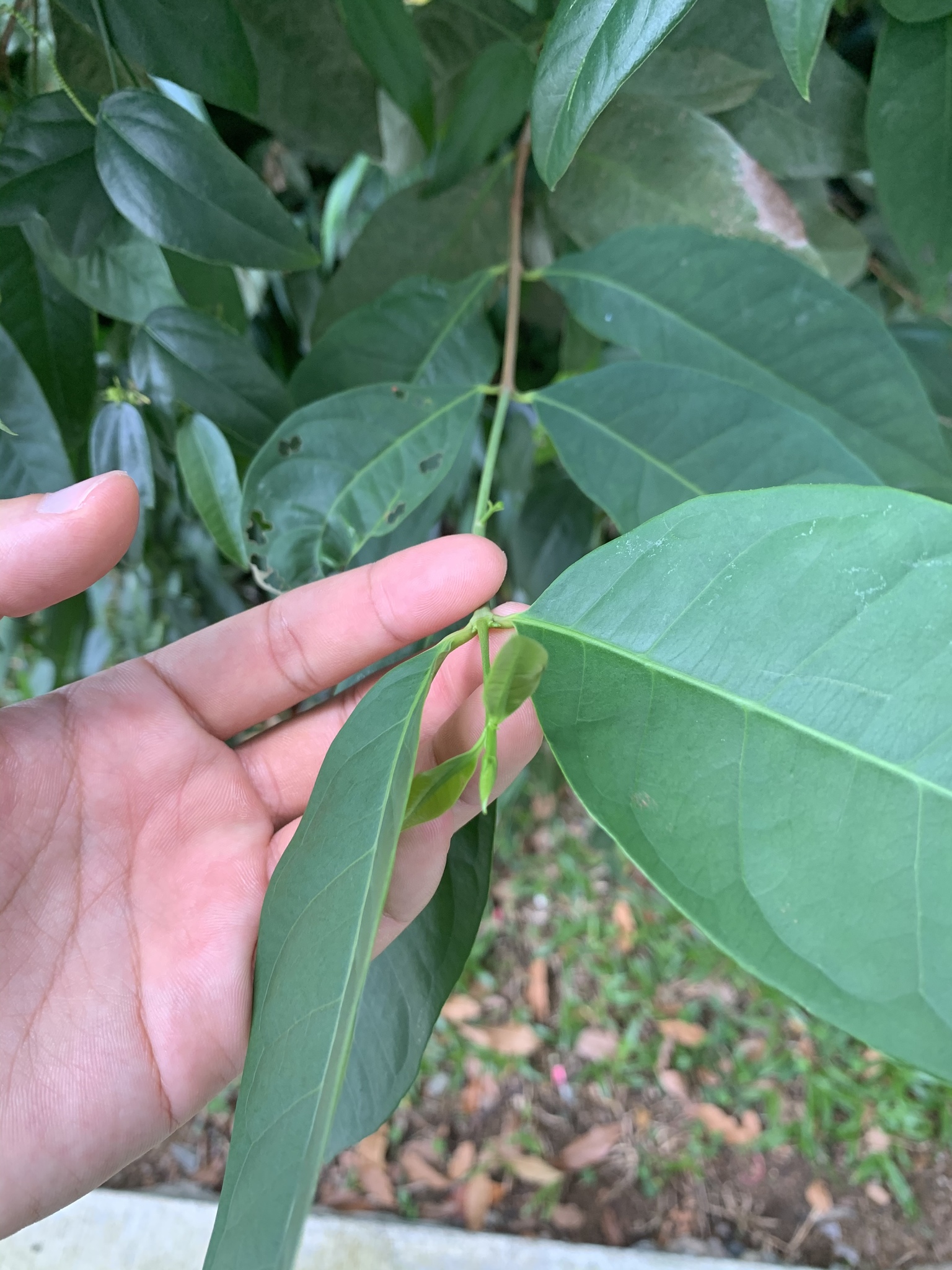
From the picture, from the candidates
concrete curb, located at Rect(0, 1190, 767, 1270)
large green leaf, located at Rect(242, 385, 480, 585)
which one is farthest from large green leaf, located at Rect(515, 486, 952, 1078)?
concrete curb, located at Rect(0, 1190, 767, 1270)

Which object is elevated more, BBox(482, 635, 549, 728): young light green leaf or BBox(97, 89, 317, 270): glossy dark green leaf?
BBox(97, 89, 317, 270): glossy dark green leaf

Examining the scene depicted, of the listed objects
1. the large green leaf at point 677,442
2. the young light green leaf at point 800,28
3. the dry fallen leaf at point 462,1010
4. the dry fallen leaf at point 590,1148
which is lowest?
the dry fallen leaf at point 590,1148

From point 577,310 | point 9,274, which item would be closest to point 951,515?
point 577,310

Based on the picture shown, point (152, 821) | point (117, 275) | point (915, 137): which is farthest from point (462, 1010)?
point (915, 137)

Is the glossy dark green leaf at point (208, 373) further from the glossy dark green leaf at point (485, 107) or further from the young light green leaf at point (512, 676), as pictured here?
the young light green leaf at point (512, 676)

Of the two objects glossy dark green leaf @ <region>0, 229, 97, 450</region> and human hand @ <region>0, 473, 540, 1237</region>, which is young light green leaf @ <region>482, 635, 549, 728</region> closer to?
human hand @ <region>0, 473, 540, 1237</region>

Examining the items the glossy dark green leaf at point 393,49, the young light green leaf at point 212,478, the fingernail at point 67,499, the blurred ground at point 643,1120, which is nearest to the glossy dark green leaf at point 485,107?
the glossy dark green leaf at point 393,49

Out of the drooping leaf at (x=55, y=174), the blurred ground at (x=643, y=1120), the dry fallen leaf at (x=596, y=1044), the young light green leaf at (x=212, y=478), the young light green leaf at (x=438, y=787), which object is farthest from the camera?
the dry fallen leaf at (x=596, y=1044)

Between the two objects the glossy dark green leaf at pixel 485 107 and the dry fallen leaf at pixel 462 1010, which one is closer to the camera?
the glossy dark green leaf at pixel 485 107
